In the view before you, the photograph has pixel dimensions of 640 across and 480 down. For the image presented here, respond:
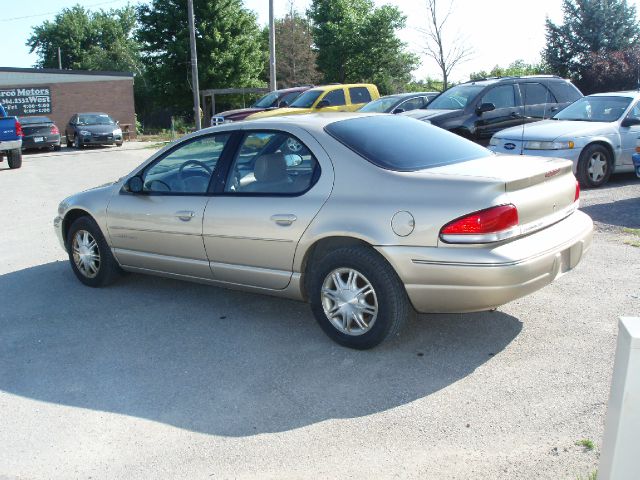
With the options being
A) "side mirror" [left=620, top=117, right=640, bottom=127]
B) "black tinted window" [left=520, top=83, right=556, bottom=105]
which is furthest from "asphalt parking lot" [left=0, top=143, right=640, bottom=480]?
"black tinted window" [left=520, top=83, right=556, bottom=105]

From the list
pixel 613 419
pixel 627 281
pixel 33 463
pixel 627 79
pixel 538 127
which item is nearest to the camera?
pixel 613 419

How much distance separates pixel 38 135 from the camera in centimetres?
2698

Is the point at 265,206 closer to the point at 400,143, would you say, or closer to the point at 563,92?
the point at 400,143

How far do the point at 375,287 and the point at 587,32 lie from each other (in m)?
33.8

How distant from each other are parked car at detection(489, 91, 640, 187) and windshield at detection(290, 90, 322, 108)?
8791 mm

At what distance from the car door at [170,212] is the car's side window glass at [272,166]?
0.24 m

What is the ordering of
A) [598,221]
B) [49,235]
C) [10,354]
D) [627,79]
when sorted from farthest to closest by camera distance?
[627,79] → [49,235] → [598,221] → [10,354]

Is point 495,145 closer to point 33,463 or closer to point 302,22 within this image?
point 33,463

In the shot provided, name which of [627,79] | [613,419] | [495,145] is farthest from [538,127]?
[627,79]

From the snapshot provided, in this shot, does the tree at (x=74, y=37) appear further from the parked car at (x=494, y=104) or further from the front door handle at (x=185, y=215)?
the front door handle at (x=185, y=215)

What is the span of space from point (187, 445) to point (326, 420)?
769 mm

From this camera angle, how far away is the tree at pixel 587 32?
33.8 m

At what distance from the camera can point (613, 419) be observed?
2195 millimetres

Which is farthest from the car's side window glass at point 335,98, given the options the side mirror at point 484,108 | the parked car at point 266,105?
the side mirror at point 484,108
